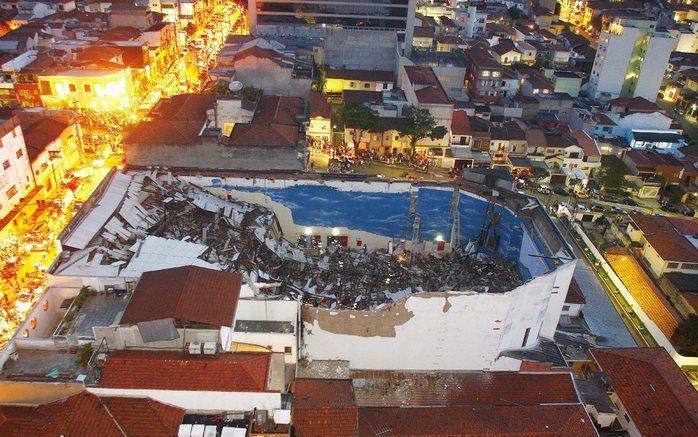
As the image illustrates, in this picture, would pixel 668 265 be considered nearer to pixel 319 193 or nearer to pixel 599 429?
pixel 599 429

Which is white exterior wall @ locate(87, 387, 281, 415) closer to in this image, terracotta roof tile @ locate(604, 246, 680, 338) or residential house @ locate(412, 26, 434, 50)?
terracotta roof tile @ locate(604, 246, 680, 338)

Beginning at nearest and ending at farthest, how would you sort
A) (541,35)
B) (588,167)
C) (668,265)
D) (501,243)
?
(501,243) → (668,265) → (588,167) → (541,35)

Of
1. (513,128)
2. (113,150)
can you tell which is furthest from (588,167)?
(113,150)

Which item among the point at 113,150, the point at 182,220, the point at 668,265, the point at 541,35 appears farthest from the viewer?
the point at 541,35

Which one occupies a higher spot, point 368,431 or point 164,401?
point 164,401

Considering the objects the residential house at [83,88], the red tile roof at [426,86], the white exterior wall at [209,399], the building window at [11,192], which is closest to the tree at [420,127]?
the red tile roof at [426,86]

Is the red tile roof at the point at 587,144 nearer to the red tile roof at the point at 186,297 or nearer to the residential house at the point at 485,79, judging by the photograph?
the residential house at the point at 485,79

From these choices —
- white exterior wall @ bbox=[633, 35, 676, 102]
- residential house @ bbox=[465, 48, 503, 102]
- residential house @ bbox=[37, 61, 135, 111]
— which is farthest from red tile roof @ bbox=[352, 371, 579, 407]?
white exterior wall @ bbox=[633, 35, 676, 102]
